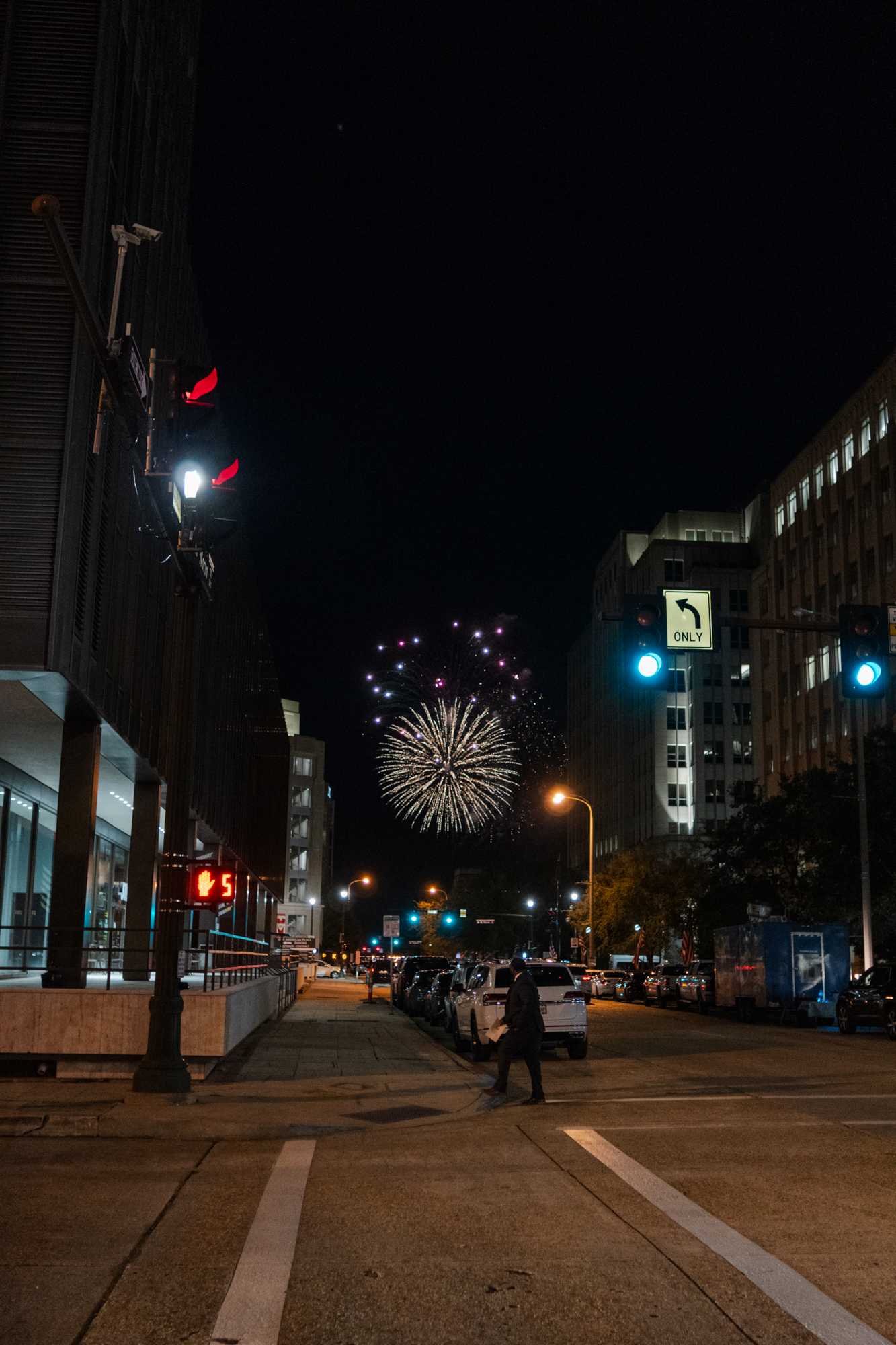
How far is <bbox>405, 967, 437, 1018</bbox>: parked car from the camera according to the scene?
37.4 meters

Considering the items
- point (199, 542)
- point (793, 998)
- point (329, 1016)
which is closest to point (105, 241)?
point (199, 542)

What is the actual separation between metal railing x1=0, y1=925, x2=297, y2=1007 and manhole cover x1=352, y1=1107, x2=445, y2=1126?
12.7 ft

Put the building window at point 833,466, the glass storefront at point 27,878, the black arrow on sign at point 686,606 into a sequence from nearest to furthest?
the black arrow on sign at point 686,606 → the glass storefront at point 27,878 → the building window at point 833,466

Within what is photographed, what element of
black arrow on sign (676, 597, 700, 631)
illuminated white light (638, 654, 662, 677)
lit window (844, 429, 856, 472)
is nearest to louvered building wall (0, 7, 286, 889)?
illuminated white light (638, 654, 662, 677)

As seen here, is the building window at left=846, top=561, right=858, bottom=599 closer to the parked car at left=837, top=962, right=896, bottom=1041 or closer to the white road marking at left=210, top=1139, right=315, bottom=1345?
the parked car at left=837, top=962, right=896, bottom=1041

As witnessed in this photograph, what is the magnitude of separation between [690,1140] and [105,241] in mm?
16111

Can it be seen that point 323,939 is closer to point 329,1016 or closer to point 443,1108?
point 329,1016

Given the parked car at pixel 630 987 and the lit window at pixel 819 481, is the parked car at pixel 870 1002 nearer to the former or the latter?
the parked car at pixel 630 987

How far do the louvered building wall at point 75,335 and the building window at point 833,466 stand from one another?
5935cm

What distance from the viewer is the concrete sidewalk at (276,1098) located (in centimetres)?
1304

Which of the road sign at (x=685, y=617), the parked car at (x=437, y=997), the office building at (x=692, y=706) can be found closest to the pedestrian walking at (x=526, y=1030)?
the road sign at (x=685, y=617)

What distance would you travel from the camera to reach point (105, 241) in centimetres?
2095

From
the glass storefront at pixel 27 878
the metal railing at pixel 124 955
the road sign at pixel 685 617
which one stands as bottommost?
the metal railing at pixel 124 955

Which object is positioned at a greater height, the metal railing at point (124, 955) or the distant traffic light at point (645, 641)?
the distant traffic light at point (645, 641)
